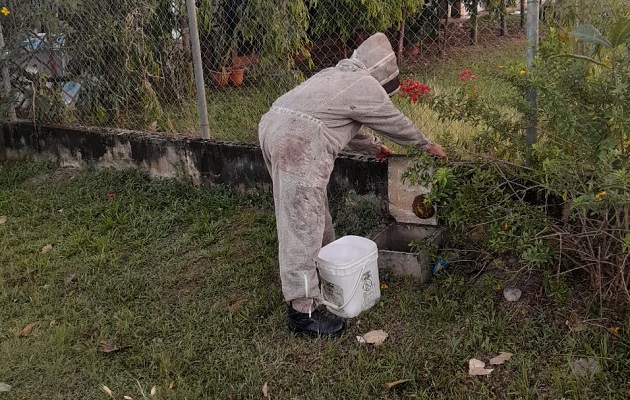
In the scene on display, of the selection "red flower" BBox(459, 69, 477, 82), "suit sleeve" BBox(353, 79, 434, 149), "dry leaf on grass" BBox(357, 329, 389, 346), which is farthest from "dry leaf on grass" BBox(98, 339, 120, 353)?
"red flower" BBox(459, 69, 477, 82)

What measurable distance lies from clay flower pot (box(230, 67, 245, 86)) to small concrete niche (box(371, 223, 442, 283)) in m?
2.16

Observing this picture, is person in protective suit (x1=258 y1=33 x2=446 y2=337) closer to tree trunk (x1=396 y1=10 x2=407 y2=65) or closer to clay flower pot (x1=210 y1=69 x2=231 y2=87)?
tree trunk (x1=396 y1=10 x2=407 y2=65)

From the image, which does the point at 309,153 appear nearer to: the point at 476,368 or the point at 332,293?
the point at 332,293

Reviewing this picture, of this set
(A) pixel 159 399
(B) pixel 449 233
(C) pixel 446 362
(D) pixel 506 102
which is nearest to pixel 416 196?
(B) pixel 449 233

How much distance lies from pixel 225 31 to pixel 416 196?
2524mm

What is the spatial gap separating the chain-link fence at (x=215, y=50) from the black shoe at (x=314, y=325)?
1.69 meters

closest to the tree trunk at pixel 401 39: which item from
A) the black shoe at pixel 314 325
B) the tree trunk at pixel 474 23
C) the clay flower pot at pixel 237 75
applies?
the tree trunk at pixel 474 23

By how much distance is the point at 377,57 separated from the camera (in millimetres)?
3553

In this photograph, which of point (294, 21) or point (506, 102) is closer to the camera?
point (506, 102)

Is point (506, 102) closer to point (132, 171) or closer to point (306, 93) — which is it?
point (306, 93)

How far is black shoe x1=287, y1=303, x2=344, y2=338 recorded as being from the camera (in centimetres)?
339

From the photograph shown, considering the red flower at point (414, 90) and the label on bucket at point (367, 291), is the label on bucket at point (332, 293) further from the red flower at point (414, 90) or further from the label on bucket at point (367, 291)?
the red flower at point (414, 90)

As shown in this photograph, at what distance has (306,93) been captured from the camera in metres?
3.45

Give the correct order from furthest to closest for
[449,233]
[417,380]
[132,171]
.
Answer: [132,171] → [449,233] → [417,380]
